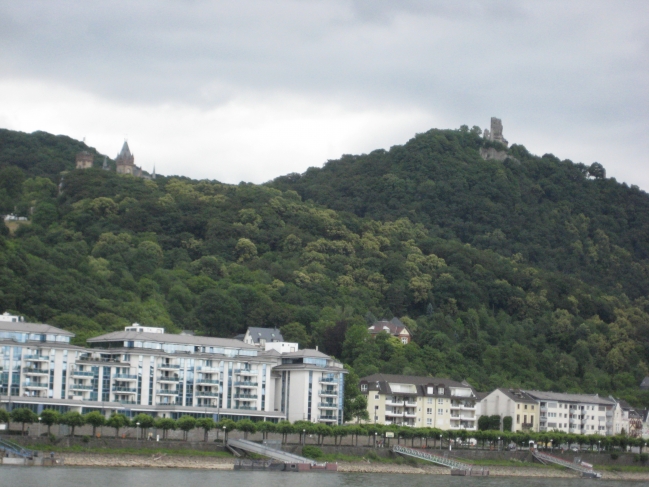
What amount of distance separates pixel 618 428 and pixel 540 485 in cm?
5190

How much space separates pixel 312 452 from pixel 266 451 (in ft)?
15.6

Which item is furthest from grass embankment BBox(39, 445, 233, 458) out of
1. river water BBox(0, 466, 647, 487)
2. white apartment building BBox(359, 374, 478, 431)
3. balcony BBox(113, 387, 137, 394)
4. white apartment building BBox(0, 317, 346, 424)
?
white apartment building BBox(359, 374, 478, 431)

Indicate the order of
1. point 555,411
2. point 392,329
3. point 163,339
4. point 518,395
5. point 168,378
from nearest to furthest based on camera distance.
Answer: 1. point 168,378
2. point 163,339
3. point 518,395
4. point 555,411
5. point 392,329

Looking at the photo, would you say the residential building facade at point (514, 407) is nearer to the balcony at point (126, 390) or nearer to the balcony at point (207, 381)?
the balcony at point (207, 381)

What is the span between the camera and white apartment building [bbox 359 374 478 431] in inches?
4833

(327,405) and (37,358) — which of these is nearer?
(37,358)

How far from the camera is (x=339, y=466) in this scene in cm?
9600

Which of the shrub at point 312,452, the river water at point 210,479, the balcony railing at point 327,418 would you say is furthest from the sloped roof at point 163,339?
the river water at point 210,479

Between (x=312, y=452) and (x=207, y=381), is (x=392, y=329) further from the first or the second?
(x=312, y=452)

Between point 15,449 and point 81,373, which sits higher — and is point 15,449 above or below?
below

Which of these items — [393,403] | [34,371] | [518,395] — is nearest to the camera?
[34,371]

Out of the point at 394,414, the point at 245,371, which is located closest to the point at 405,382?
the point at 394,414

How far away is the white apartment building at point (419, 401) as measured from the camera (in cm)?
12275

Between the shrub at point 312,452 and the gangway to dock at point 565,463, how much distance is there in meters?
27.8
